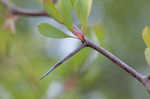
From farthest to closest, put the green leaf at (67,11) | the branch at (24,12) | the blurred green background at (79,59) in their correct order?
1. the blurred green background at (79,59)
2. the branch at (24,12)
3. the green leaf at (67,11)

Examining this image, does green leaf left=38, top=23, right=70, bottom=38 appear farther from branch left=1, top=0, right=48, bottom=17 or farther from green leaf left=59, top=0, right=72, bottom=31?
branch left=1, top=0, right=48, bottom=17

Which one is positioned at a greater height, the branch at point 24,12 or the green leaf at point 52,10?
the green leaf at point 52,10

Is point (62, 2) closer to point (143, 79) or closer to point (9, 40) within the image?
point (143, 79)

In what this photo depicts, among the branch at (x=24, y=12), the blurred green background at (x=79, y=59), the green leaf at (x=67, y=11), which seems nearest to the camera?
the green leaf at (x=67, y=11)

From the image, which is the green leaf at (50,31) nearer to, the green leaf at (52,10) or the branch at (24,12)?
the green leaf at (52,10)

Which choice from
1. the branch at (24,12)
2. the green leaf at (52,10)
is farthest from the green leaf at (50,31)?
the branch at (24,12)

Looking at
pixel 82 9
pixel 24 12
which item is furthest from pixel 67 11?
pixel 24 12

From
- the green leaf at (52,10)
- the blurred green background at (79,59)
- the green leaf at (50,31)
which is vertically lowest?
the blurred green background at (79,59)

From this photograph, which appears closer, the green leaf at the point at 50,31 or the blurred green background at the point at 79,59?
the green leaf at the point at 50,31
